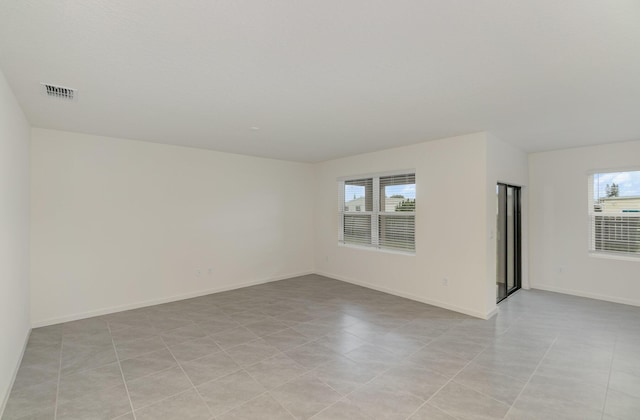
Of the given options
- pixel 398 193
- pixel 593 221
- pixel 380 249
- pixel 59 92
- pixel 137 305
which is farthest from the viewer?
pixel 380 249

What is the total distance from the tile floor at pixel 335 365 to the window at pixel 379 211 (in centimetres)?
139

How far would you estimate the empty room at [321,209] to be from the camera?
6.08 ft

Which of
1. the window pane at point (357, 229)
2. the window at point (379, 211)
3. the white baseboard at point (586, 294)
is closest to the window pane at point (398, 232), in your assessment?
the window at point (379, 211)

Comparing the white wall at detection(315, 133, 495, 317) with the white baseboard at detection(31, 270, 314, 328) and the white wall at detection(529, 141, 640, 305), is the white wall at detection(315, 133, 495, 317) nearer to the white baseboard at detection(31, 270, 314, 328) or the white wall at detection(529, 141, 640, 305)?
the white wall at detection(529, 141, 640, 305)

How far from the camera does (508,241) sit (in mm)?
5078

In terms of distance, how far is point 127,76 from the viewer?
7.62ft

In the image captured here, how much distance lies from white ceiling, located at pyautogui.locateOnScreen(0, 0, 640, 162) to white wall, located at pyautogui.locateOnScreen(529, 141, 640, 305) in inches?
46.7

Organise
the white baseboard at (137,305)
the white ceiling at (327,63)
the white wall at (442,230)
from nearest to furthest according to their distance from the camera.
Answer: the white ceiling at (327,63) → the white baseboard at (137,305) → the white wall at (442,230)

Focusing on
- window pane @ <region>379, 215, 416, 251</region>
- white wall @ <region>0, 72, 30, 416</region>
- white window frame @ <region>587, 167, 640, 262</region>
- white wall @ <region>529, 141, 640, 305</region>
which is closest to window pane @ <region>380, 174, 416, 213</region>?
window pane @ <region>379, 215, 416, 251</region>

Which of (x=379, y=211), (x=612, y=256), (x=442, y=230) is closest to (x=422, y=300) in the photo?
(x=442, y=230)

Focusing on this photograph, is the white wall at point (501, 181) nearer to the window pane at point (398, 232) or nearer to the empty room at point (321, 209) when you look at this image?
the empty room at point (321, 209)

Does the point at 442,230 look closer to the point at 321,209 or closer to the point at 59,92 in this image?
the point at 321,209

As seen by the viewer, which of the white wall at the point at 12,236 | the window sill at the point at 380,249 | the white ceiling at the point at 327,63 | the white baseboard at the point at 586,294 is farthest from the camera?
the window sill at the point at 380,249

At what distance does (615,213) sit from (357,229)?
13.4ft
